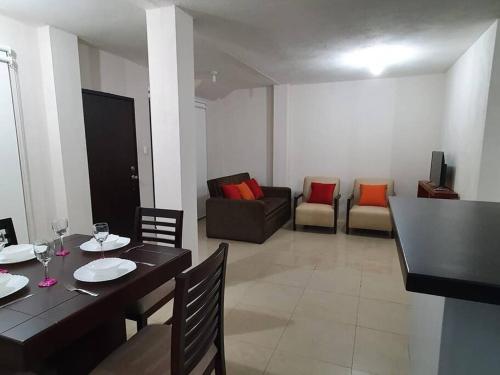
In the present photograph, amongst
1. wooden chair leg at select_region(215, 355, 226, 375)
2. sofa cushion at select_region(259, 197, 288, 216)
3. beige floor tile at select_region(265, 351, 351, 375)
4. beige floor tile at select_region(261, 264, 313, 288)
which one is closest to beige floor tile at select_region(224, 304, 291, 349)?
beige floor tile at select_region(265, 351, 351, 375)

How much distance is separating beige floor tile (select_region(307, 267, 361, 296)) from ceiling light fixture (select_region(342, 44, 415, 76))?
2.46 meters

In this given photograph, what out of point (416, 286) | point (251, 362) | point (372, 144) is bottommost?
point (251, 362)

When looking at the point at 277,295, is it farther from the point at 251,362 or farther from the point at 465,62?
the point at 465,62

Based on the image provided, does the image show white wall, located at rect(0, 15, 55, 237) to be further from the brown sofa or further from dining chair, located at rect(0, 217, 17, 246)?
the brown sofa

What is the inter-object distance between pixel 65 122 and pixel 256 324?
8.60 feet

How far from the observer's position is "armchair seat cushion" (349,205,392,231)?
13.7 feet


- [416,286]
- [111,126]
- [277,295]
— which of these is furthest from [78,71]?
[416,286]

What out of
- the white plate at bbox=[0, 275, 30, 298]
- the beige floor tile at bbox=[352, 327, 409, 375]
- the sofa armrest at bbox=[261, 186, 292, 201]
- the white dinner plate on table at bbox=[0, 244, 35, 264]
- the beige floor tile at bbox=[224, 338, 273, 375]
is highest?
the white dinner plate on table at bbox=[0, 244, 35, 264]

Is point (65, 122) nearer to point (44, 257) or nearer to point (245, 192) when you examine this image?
point (44, 257)

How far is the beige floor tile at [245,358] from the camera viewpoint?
1.79 metres

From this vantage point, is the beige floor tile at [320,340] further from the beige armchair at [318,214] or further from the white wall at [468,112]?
the beige armchair at [318,214]

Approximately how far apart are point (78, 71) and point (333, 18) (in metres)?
2.54

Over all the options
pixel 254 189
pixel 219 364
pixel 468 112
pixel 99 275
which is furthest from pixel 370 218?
pixel 99 275

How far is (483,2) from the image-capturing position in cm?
225
